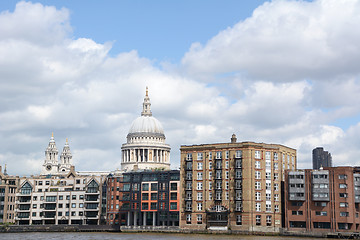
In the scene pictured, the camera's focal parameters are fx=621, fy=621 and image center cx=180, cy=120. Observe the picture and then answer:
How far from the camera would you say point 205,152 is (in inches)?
6885

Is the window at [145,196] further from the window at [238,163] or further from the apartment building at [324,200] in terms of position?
the apartment building at [324,200]

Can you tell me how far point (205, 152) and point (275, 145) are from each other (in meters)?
19.6

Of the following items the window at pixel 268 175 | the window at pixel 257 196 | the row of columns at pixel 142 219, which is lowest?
the row of columns at pixel 142 219

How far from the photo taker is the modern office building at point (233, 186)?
165 metres

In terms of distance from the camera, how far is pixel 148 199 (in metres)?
185

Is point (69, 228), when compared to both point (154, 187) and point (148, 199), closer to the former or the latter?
point (148, 199)

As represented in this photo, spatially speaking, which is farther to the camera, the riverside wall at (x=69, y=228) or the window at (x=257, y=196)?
the riverside wall at (x=69, y=228)

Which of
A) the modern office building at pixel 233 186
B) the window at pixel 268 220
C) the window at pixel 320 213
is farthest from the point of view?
the modern office building at pixel 233 186

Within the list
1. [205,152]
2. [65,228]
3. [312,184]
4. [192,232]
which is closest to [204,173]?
[205,152]

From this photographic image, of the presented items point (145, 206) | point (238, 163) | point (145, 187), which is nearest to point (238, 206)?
point (238, 163)

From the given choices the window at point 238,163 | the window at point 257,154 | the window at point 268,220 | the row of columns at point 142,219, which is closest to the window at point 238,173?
the window at point 238,163

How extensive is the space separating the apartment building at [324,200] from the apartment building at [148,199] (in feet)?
118

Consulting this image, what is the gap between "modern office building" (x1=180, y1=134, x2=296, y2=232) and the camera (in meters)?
165

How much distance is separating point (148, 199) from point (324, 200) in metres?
53.6
